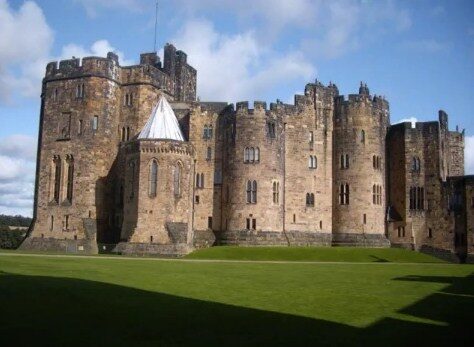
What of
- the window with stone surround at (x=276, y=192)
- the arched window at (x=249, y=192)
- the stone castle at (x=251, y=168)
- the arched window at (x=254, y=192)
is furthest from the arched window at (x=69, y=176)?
the window with stone surround at (x=276, y=192)

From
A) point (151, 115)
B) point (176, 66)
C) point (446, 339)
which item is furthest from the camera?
point (176, 66)

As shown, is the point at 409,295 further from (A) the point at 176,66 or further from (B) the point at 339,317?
(A) the point at 176,66

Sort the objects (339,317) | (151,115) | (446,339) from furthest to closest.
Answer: (151,115), (339,317), (446,339)

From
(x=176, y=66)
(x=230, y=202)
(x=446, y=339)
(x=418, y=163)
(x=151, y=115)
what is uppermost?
(x=176, y=66)

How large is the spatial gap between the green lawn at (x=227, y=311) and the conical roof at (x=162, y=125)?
34185mm

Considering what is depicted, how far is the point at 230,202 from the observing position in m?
61.2

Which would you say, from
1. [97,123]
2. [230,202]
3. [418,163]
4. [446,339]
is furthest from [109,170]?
[446,339]

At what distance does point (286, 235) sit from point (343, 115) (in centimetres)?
1549

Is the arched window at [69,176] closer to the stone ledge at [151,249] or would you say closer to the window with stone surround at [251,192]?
the stone ledge at [151,249]

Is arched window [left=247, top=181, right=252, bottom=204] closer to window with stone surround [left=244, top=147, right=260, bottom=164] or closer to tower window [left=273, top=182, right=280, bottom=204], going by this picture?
window with stone surround [left=244, top=147, right=260, bottom=164]

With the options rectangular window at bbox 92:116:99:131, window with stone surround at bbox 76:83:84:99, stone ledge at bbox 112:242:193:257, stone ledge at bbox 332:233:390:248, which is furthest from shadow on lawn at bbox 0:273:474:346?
window with stone surround at bbox 76:83:84:99

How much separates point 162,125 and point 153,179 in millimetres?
6447

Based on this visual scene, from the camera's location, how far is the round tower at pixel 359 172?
63281mm

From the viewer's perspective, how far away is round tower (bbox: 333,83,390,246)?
208 ft
